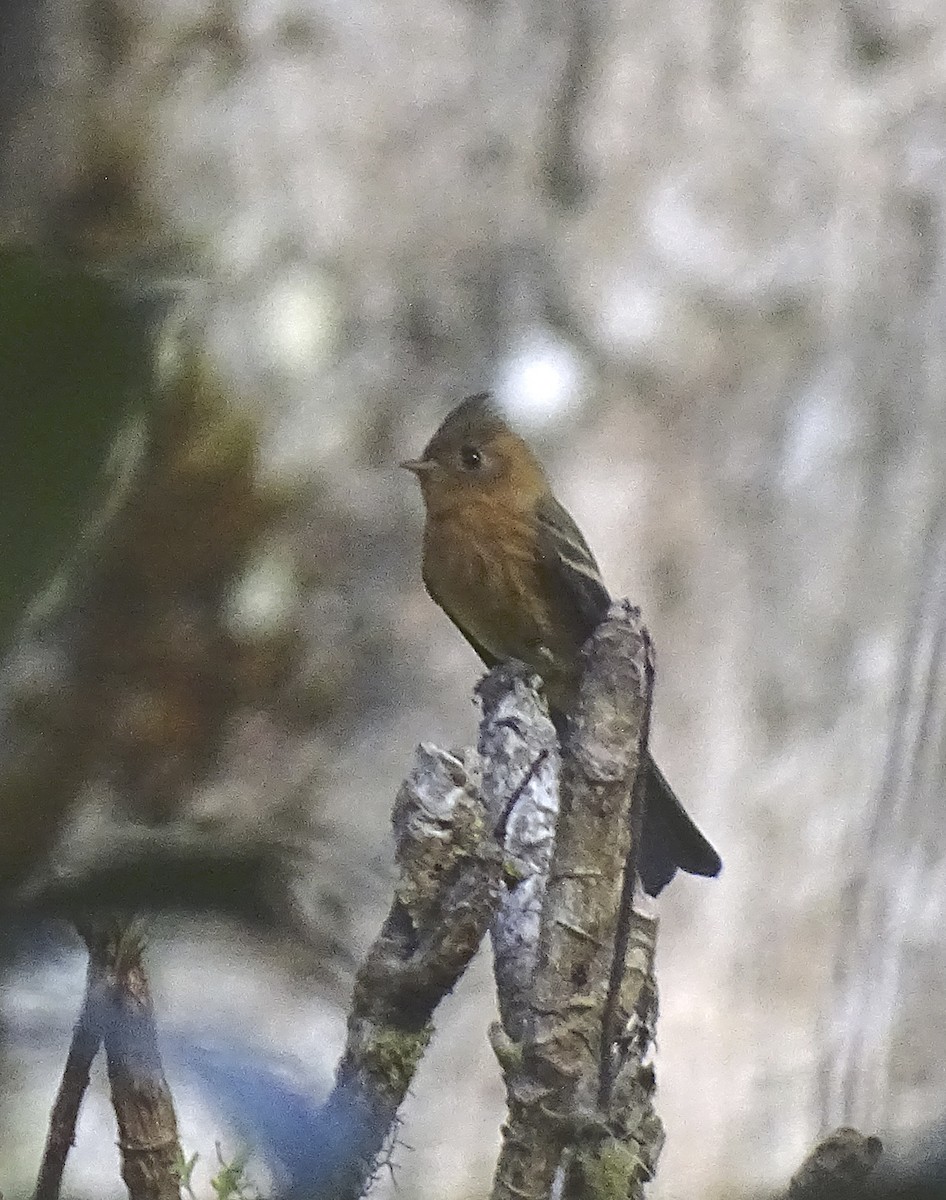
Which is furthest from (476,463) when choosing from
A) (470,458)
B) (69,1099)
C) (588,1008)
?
(69,1099)

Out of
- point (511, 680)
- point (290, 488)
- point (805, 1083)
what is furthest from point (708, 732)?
point (290, 488)

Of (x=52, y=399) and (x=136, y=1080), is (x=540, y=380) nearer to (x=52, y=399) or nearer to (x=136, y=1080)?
(x=136, y=1080)

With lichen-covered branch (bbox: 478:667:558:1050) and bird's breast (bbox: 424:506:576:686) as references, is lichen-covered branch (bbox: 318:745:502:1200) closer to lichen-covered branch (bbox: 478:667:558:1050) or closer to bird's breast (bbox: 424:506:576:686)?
lichen-covered branch (bbox: 478:667:558:1050)

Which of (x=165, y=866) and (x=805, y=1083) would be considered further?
(x=805, y=1083)

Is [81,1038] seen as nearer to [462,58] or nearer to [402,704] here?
[402,704]

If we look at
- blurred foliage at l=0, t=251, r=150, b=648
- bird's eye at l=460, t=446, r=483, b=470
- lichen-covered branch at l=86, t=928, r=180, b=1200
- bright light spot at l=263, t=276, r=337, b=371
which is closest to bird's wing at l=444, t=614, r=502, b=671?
bird's eye at l=460, t=446, r=483, b=470
